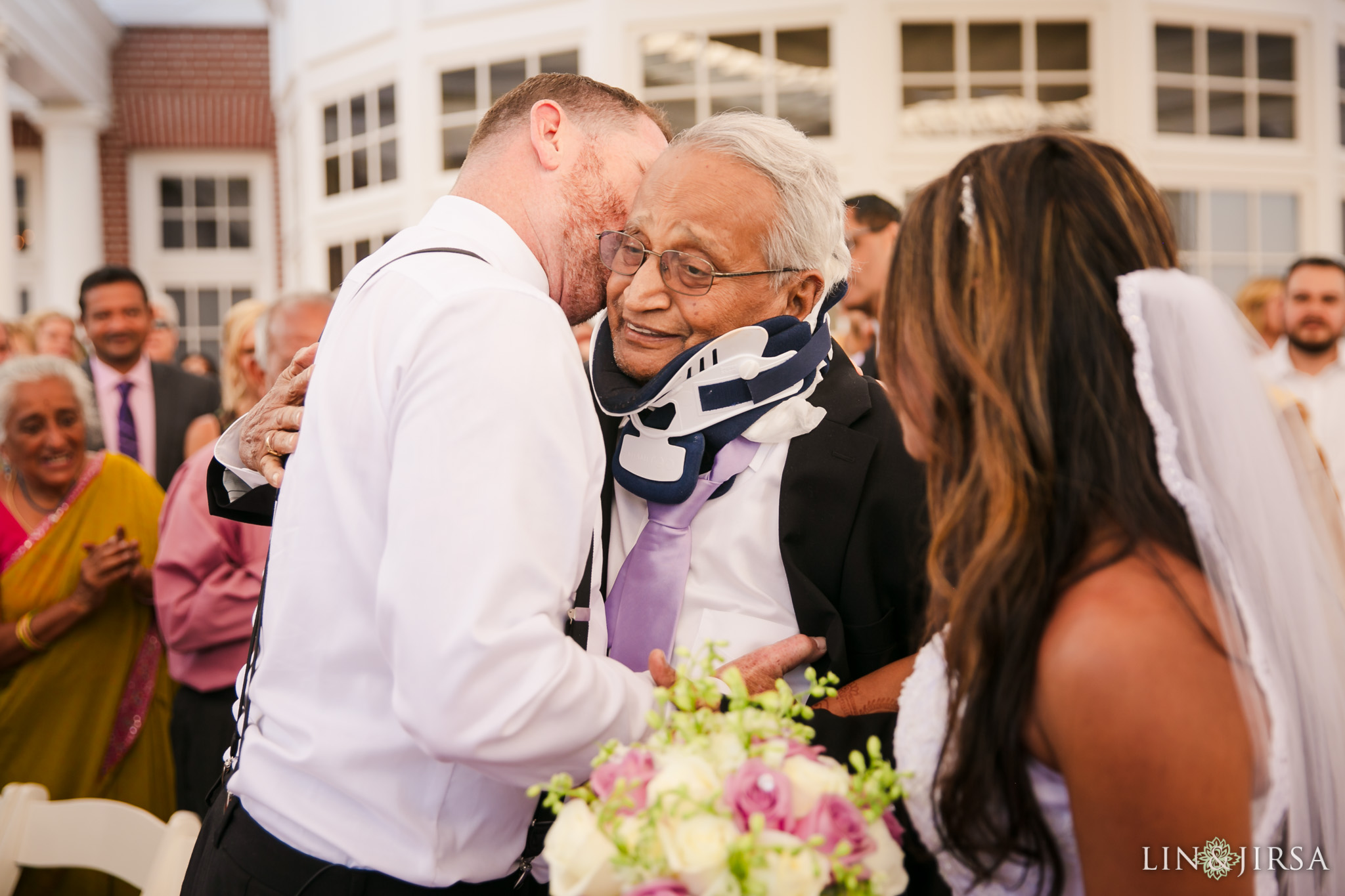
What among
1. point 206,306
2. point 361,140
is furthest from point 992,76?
point 206,306

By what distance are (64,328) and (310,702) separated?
18.1ft

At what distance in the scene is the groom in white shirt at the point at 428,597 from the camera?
1045 millimetres

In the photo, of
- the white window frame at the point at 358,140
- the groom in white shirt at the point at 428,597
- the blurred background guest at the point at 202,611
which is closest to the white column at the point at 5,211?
the white window frame at the point at 358,140

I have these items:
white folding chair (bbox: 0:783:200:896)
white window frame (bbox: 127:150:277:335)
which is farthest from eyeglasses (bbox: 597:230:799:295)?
white window frame (bbox: 127:150:277:335)

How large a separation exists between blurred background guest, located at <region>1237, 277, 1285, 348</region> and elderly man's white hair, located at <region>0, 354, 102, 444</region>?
544 cm

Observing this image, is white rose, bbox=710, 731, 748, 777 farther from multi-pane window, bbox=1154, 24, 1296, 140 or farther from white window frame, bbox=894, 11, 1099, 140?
multi-pane window, bbox=1154, 24, 1296, 140

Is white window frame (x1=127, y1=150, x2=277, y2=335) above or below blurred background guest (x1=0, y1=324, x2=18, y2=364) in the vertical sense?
above

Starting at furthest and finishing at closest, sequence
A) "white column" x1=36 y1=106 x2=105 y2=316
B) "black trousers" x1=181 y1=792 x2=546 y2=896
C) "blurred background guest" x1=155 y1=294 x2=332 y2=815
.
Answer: "white column" x1=36 y1=106 x2=105 y2=316, "blurred background guest" x1=155 y1=294 x2=332 y2=815, "black trousers" x1=181 y1=792 x2=546 y2=896

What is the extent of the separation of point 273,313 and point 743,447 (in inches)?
82.4

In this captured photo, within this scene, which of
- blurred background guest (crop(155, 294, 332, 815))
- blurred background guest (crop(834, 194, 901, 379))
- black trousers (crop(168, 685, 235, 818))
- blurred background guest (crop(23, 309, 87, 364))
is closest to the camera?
blurred background guest (crop(155, 294, 332, 815))

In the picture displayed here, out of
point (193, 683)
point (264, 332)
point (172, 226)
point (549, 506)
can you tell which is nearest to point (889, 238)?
point (264, 332)

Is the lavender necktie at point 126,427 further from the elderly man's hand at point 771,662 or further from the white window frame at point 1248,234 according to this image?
the white window frame at point 1248,234

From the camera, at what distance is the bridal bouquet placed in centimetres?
92

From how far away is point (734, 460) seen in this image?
1.58 metres
